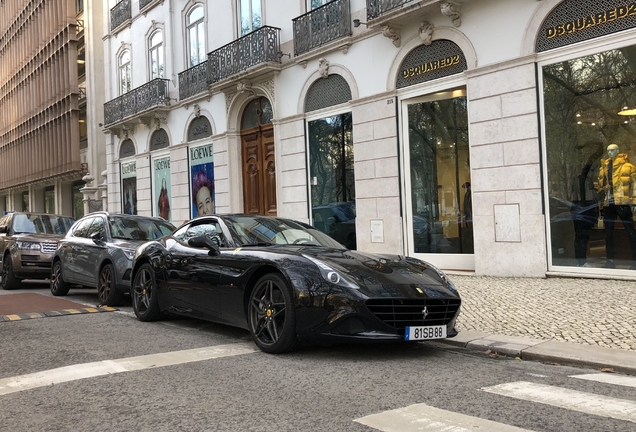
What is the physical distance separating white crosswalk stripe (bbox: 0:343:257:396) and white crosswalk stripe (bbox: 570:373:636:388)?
10.0ft

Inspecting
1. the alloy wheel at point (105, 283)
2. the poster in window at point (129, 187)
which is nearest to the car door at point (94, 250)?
the alloy wheel at point (105, 283)

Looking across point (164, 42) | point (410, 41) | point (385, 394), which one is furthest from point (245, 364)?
point (164, 42)

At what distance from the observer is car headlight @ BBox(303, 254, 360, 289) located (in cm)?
550

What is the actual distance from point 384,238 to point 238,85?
23.9 ft

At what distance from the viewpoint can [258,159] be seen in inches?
753

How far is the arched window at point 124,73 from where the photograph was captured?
88.4 feet

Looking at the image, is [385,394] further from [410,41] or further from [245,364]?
[410,41]

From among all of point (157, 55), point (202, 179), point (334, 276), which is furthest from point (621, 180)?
point (157, 55)

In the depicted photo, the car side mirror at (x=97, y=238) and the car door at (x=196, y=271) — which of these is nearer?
the car door at (x=196, y=271)

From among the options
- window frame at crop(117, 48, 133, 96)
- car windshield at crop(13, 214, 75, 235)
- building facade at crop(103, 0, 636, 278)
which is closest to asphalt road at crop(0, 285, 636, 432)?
building facade at crop(103, 0, 636, 278)

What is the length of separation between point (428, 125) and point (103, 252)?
7559mm

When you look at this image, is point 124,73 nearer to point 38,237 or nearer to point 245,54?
point 245,54

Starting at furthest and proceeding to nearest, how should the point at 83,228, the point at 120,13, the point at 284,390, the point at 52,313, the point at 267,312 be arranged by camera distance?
the point at 120,13, the point at 83,228, the point at 52,313, the point at 267,312, the point at 284,390

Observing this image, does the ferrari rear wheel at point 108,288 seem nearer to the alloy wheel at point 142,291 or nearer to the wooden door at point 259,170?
the alloy wheel at point 142,291
